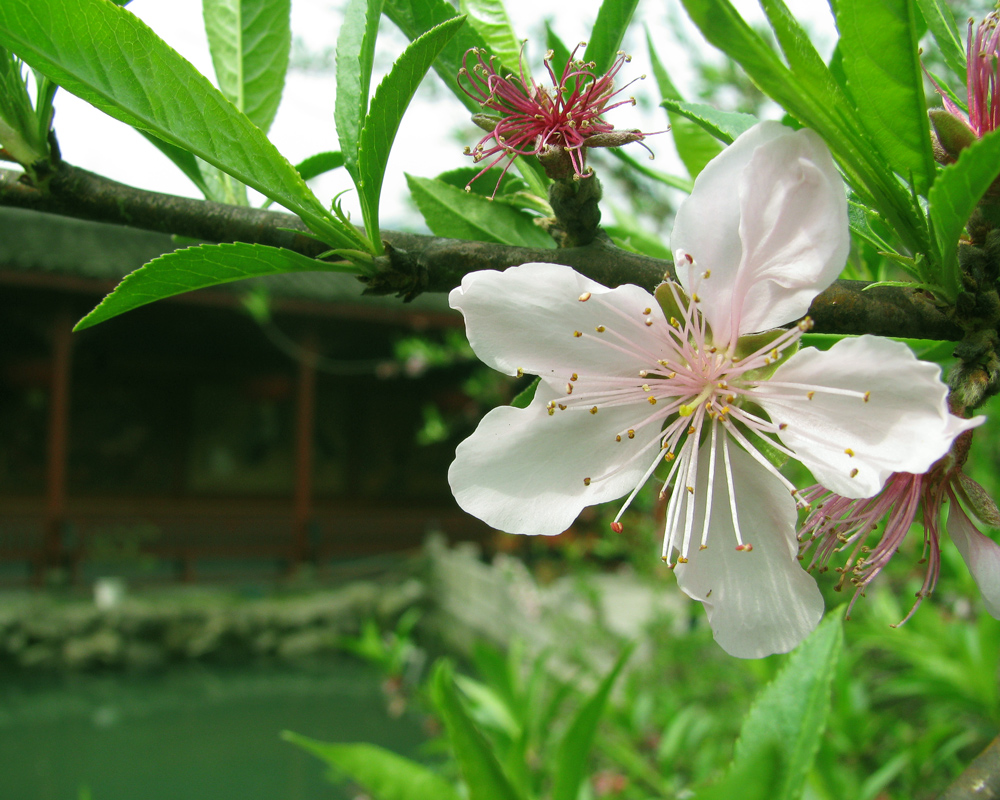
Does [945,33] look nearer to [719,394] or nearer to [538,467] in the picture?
[719,394]

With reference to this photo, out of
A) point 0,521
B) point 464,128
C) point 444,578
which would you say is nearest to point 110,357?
point 0,521

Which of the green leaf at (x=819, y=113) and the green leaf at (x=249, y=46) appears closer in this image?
the green leaf at (x=819, y=113)

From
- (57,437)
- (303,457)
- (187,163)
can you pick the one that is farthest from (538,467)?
(303,457)

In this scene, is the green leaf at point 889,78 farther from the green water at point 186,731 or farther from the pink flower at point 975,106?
the green water at point 186,731

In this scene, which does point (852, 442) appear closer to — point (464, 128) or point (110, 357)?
point (464, 128)

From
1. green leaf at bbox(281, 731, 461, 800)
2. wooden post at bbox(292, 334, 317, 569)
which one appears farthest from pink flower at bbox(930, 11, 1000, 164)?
wooden post at bbox(292, 334, 317, 569)

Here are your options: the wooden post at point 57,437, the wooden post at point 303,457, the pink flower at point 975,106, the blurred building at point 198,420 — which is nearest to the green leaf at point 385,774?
the pink flower at point 975,106
